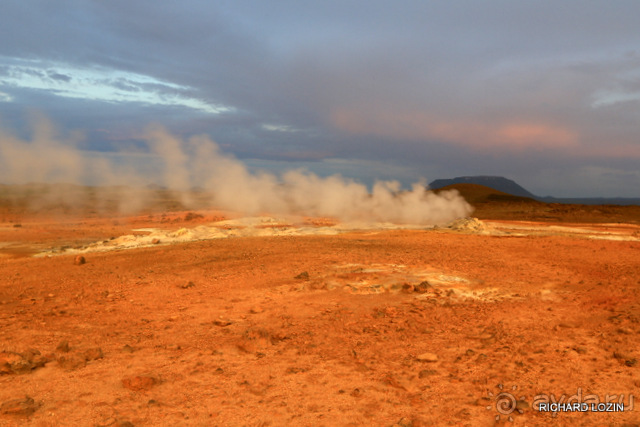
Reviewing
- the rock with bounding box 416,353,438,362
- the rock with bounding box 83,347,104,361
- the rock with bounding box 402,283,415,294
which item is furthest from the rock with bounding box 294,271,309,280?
the rock with bounding box 83,347,104,361

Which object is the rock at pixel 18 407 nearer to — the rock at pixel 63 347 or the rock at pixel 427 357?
the rock at pixel 63 347

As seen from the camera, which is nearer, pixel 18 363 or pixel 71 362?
pixel 18 363

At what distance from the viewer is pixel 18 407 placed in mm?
4266

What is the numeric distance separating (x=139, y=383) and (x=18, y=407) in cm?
122

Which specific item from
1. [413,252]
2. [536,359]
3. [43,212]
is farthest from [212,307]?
[43,212]

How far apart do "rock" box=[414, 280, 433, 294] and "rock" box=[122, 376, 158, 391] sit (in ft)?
22.1

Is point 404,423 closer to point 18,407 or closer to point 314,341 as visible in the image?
point 314,341

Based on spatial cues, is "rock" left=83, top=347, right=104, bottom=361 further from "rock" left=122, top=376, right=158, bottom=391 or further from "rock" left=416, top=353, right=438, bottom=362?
"rock" left=416, top=353, right=438, bottom=362

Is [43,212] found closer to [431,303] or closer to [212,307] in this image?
[212,307]

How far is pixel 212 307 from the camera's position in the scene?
8.84 meters

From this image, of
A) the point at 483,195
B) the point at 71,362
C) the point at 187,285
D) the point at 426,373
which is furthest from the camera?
the point at 483,195

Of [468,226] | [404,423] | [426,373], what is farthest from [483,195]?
[404,423]

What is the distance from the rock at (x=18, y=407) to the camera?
4.24 metres

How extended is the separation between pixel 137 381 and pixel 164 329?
246 cm
